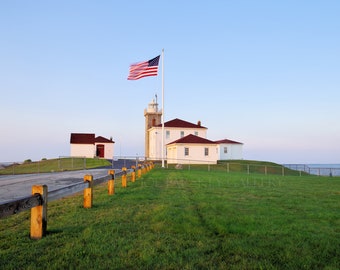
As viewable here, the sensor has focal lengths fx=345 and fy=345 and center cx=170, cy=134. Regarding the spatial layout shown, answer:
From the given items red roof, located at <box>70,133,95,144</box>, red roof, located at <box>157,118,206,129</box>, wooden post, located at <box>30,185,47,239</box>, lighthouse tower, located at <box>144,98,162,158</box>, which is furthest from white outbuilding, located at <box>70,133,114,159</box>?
wooden post, located at <box>30,185,47,239</box>

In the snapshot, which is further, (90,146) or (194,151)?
(90,146)

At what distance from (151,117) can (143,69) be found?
112 feet

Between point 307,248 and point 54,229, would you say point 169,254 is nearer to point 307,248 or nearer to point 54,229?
point 307,248

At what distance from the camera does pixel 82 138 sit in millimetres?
65000

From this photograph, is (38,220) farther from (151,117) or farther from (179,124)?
(151,117)

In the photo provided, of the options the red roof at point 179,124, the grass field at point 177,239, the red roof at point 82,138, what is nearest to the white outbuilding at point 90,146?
the red roof at point 82,138

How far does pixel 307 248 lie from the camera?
5215 millimetres

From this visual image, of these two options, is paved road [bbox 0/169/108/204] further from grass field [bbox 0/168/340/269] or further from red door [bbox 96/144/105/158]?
red door [bbox 96/144/105/158]

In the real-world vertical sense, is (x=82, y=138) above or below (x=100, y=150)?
above

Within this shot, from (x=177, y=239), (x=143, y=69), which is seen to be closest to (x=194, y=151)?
(x=143, y=69)

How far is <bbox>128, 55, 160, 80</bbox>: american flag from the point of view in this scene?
31500mm

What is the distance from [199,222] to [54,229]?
2812mm

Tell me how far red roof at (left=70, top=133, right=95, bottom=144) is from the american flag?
34688mm

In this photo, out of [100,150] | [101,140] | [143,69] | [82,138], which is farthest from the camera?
[100,150]
